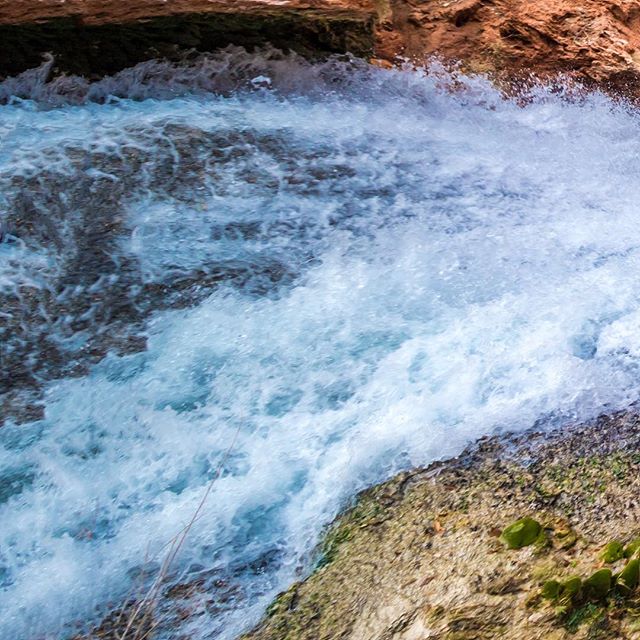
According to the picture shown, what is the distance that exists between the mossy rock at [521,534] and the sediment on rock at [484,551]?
12 mm

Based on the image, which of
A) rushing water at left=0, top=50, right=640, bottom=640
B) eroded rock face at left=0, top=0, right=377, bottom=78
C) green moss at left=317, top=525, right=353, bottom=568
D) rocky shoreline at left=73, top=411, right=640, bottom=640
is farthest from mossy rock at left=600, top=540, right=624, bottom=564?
eroded rock face at left=0, top=0, right=377, bottom=78

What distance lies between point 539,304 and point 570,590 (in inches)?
50.0

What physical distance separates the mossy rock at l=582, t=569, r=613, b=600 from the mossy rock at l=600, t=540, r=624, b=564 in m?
0.10

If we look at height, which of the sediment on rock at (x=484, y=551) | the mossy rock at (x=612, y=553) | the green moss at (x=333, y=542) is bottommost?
the green moss at (x=333, y=542)

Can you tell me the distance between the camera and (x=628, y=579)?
194 cm

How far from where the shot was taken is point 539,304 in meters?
2.97

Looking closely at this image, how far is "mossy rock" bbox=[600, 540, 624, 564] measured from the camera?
2.04 m

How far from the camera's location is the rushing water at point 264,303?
2.21 m

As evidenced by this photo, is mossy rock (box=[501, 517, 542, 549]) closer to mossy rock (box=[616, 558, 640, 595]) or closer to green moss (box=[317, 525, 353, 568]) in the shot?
mossy rock (box=[616, 558, 640, 595])

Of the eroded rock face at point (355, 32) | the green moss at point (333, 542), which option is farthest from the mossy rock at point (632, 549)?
the eroded rock face at point (355, 32)

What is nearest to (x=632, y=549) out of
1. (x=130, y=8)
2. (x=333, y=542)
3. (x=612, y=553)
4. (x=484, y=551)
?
(x=612, y=553)

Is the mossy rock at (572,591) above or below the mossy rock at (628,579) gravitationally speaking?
below

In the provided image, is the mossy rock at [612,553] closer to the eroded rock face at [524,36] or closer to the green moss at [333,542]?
the green moss at [333,542]

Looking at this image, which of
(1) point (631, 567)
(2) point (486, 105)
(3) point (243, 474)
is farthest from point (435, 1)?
(1) point (631, 567)
